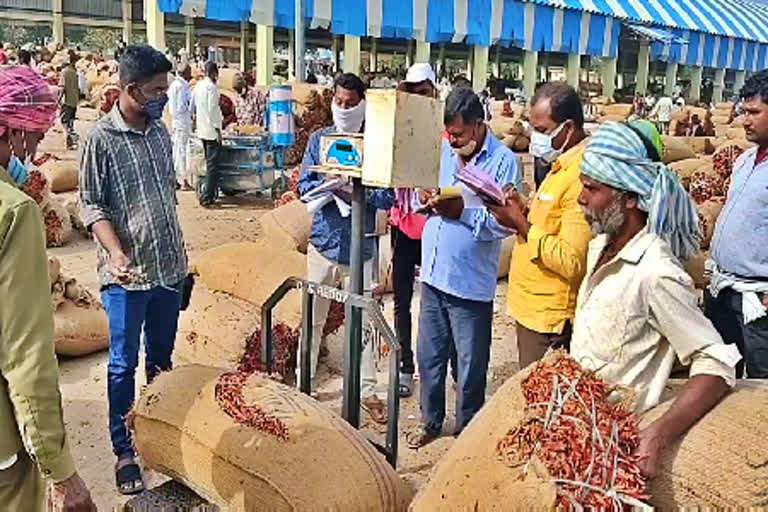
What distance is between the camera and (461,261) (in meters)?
3.79

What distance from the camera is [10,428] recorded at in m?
1.98

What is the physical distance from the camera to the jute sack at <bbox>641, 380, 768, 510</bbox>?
198 centimetres

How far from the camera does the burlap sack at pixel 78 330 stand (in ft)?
16.4

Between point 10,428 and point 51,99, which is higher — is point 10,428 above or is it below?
below

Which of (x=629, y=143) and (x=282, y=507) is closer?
(x=629, y=143)

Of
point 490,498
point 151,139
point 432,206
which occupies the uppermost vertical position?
point 151,139

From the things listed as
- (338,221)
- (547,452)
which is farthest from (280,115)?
(547,452)

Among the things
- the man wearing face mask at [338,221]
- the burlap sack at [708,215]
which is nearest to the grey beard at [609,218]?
the man wearing face mask at [338,221]

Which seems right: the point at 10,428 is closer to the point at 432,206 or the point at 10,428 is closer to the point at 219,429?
the point at 219,429

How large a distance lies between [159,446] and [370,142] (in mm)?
1345

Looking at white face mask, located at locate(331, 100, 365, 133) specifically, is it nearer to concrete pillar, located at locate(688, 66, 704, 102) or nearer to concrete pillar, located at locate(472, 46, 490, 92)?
concrete pillar, located at locate(472, 46, 490, 92)

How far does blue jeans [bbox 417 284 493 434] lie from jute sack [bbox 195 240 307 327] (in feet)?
3.26

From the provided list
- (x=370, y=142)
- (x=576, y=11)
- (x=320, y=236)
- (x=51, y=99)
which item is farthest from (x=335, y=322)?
(x=576, y=11)

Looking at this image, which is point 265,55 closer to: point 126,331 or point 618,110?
point 618,110
